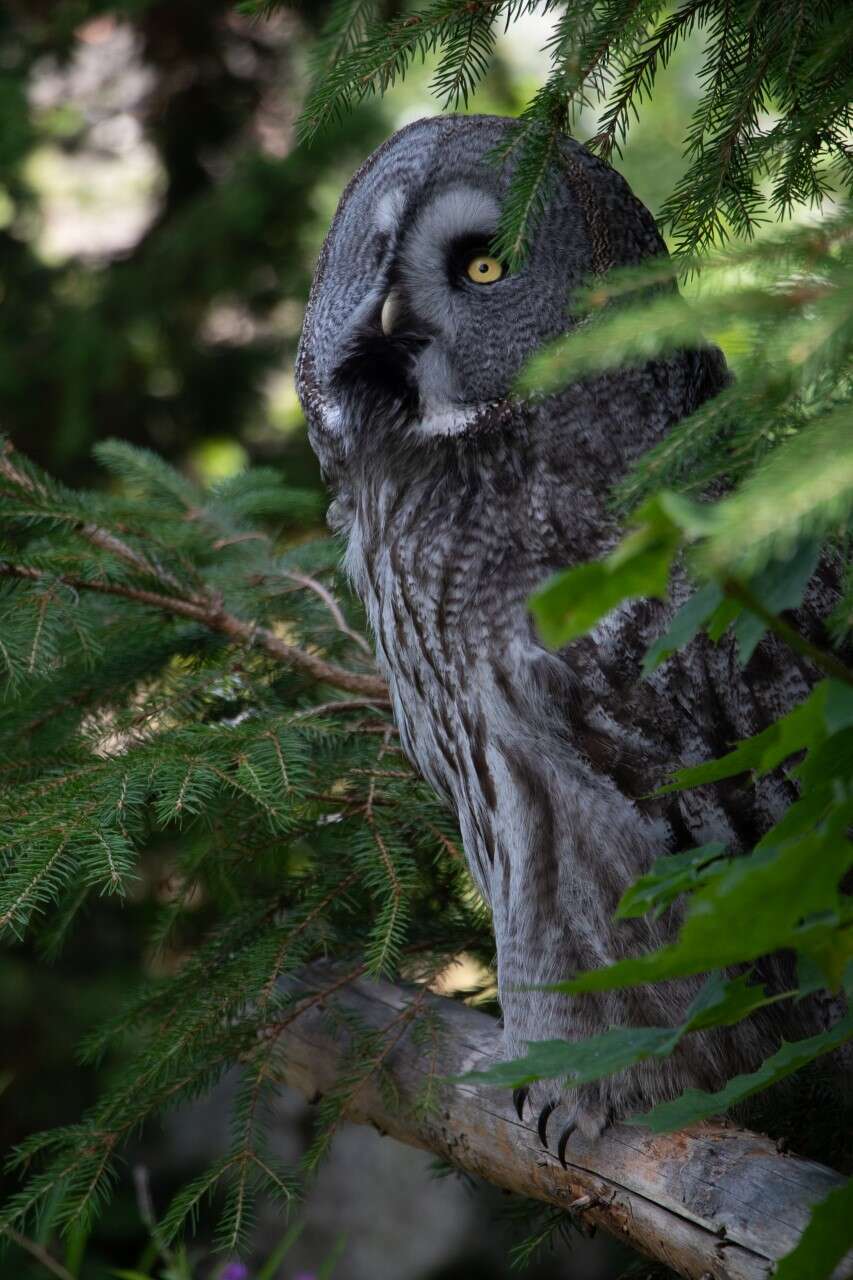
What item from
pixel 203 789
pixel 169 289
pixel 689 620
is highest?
pixel 169 289

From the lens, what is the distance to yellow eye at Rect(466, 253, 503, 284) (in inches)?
60.5

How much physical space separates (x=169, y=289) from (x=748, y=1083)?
11.1ft

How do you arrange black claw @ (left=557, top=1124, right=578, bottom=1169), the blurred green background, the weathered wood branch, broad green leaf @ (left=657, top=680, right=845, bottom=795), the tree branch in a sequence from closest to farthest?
broad green leaf @ (left=657, top=680, right=845, bottom=795)
the weathered wood branch
black claw @ (left=557, top=1124, right=578, bottom=1169)
the tree branch
the blurred green background

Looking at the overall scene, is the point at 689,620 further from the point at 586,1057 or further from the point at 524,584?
the point at 524,584

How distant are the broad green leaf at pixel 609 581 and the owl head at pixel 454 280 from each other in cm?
94

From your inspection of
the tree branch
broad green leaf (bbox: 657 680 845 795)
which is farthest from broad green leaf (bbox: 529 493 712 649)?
the tree branch

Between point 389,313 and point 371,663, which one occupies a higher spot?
point 389,313

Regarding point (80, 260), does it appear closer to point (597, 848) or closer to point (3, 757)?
point (3, 757)

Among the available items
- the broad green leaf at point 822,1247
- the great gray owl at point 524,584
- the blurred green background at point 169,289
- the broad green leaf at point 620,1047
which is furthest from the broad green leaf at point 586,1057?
the blurred green background at point 169,289

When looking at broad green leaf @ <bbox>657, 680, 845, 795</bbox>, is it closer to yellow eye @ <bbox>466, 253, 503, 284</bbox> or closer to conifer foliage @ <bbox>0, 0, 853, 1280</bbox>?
conifer foliage @ <bbox>0, 0, 853, 1280</bbox>

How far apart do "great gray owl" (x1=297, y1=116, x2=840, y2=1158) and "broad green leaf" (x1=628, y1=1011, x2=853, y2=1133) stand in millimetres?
482

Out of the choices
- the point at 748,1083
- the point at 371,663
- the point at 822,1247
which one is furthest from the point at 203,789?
the point at 822,1247

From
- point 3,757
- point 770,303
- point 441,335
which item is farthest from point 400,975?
point 770,303

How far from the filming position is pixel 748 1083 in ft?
2.84
